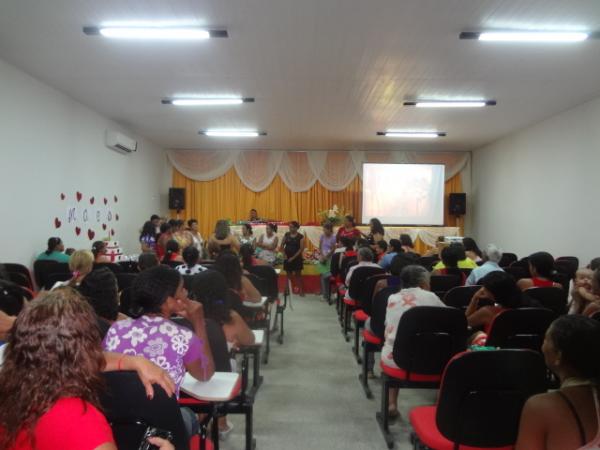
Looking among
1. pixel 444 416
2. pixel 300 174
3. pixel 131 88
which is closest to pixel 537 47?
pixel 444 416

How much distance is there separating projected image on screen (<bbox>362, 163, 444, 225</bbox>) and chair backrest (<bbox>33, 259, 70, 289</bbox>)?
7.20 m

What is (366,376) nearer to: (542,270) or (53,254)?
(542,270)

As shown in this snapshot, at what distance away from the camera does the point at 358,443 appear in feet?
9.17

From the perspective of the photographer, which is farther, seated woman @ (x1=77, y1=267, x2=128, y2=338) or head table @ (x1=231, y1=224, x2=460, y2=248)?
head table @ (x1=231, y1=224, x2=460, y2=248)

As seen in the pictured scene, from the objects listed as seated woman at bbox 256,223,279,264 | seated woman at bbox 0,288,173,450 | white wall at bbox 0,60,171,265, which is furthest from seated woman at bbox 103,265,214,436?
seated woman at bbox 256,223,279,264

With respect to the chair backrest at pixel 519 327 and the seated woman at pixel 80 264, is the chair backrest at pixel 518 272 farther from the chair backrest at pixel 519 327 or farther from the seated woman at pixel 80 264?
the seated woman at pixel 80 264

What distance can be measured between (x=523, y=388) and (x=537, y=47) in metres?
4.07

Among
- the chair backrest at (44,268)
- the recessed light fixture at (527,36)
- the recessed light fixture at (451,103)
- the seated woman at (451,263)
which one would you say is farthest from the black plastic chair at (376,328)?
the recessed light fixture at (451,103)

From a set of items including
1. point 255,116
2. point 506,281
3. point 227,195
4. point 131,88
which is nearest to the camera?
point 506,281

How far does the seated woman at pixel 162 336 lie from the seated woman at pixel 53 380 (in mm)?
708

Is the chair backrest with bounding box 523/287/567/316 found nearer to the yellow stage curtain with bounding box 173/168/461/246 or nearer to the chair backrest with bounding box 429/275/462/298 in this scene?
the chair backrest with bounding box 429/275/462/298

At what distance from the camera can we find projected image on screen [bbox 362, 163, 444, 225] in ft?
35.4

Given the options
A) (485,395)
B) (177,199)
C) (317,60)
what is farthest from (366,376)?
(177,199)

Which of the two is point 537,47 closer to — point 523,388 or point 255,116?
point 523,388
